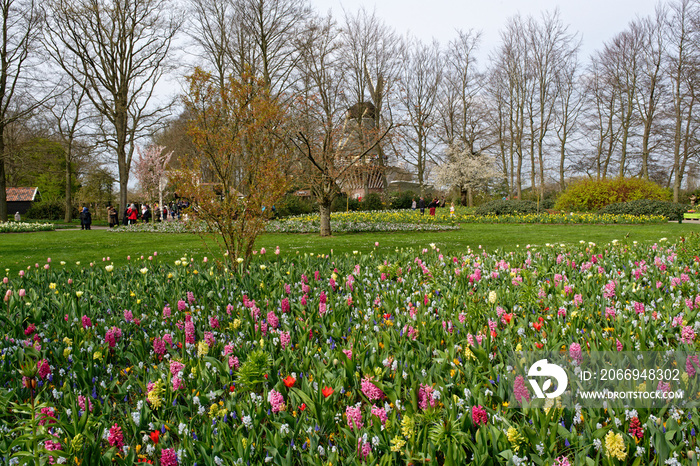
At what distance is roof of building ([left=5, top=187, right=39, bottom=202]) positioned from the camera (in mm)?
44219

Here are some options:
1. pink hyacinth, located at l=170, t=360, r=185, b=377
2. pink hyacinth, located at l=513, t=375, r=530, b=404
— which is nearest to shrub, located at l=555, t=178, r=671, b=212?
pink hyacinth, located at l=513, t=375, r=530, b=404

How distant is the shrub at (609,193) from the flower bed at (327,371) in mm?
20929

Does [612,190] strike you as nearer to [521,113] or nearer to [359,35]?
[521,113]

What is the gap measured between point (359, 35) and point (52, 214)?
28925mm

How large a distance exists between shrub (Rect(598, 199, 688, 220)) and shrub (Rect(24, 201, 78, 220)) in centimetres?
4002

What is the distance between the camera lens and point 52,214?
113 feet

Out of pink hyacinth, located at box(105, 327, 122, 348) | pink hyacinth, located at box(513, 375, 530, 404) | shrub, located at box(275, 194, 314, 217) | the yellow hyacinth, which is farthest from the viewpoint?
shrub, located at box(275, 194, 314, 217)

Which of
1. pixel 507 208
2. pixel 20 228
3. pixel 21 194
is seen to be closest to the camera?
pixel 20 228

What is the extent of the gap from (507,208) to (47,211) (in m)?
35.8

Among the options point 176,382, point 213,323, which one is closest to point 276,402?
point 176,382

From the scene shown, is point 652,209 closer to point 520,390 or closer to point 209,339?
point 520,390

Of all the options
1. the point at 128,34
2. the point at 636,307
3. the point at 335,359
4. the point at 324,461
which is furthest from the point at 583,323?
the point at 128,34

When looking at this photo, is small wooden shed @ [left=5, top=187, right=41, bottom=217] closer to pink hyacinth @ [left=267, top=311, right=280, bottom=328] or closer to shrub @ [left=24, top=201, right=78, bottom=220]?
shrub @ [left=24, top=201, right=78, bottom=220]

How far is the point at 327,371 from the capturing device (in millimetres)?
2107
